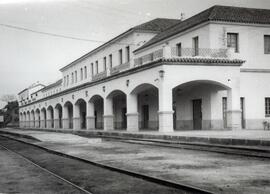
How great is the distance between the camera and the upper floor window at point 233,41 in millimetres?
28078

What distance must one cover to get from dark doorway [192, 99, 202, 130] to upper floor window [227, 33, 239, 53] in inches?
178

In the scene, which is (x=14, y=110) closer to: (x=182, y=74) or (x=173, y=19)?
(x=173, y=19)

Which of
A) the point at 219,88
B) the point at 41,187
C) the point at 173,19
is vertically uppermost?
the point at 173,19

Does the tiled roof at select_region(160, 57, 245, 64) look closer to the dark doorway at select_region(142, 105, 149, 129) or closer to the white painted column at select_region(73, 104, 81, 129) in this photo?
the dark doorway at select_region(142, 105, 149, 129)

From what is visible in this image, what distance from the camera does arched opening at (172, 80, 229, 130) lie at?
90.1 ft

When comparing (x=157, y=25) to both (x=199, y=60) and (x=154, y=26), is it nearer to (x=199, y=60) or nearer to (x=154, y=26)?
(x=154, y=26)

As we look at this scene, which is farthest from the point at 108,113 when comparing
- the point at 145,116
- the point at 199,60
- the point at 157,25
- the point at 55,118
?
the point at 55,118

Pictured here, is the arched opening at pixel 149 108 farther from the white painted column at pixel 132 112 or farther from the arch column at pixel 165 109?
the arch column at pixel 165 109

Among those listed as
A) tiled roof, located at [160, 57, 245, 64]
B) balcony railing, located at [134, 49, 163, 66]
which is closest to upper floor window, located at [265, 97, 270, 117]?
tiled roof, located at [160, 57, 245, 64]

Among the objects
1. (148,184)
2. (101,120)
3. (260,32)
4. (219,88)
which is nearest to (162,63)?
(219,88)

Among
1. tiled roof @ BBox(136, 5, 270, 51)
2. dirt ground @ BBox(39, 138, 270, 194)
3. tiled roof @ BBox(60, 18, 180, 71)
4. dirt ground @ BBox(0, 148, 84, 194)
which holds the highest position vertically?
tiled roof @ BBox(60, 18, 180, 71)

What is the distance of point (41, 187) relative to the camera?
25.5 feet

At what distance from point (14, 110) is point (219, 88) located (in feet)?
295

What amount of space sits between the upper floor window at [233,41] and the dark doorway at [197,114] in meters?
4.52
